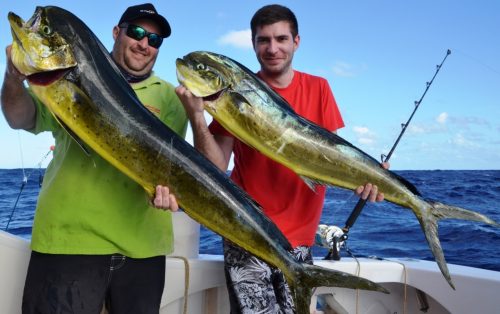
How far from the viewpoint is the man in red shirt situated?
2.46 meters

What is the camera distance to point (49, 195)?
2.12 metres

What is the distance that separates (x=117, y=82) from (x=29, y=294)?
1012 mm

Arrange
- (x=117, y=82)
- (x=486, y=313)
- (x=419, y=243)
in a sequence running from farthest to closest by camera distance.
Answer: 1. (x=419, y=243)
2. (x=486, y=313)
3. (x=117, y=82)

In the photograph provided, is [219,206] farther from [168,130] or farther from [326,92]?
[326,92]

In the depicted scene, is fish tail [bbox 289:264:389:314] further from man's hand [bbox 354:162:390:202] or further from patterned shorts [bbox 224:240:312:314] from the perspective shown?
man's hand [bbox 354:162:390:202]

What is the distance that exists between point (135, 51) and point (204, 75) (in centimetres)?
37

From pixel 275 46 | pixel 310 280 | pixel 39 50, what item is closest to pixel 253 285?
pixel 310 280

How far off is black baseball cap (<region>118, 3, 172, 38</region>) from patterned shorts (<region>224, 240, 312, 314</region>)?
116 cm

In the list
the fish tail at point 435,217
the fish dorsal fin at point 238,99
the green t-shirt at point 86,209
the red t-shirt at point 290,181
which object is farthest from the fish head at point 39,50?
the fish tail at point 435,217

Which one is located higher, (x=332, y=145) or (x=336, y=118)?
(x=336, y=118)

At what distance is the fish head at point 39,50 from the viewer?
1.70 m

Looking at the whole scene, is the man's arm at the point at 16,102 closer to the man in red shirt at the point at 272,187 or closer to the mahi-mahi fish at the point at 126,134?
the mahi-mahi fish at the point at 126,134

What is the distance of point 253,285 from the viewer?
245 cm

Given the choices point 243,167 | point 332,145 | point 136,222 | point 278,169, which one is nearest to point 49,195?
point 136,222
